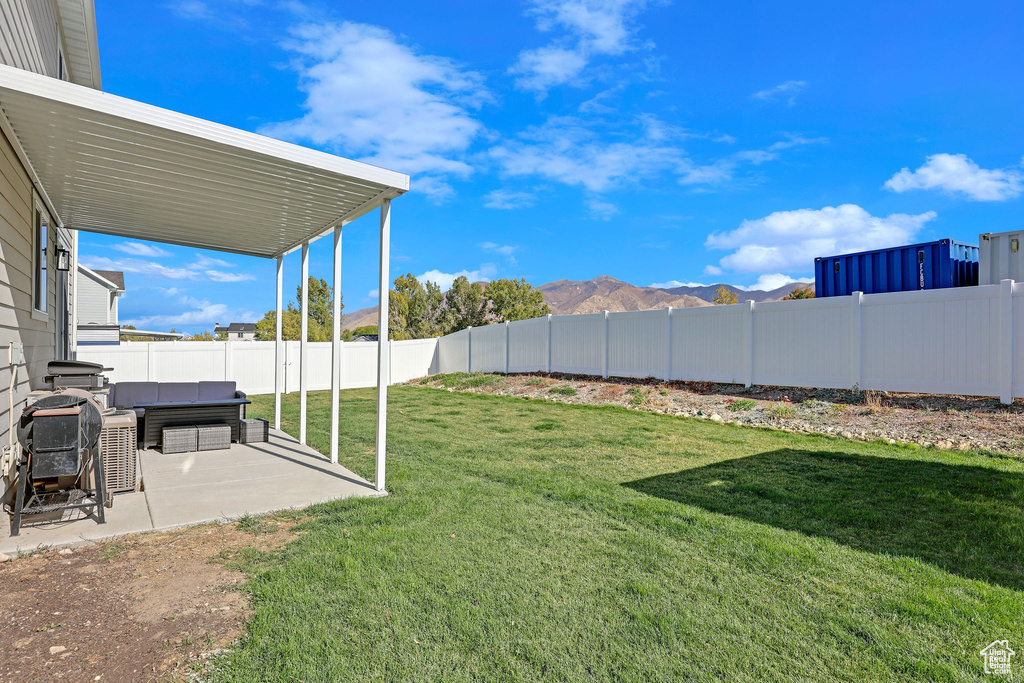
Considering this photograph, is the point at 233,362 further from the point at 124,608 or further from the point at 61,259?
the point at 124,608

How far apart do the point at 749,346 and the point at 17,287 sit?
11495 millimetres

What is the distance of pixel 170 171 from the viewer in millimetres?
4715

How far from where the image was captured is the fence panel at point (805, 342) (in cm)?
950

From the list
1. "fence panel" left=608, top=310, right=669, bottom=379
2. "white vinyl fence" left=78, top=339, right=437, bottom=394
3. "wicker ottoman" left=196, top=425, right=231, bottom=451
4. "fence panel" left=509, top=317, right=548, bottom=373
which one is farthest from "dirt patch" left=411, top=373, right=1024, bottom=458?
"white vinyl fence" left=78, top=339, right=437, bottom=394

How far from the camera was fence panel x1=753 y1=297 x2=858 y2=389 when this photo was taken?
31.2 ft

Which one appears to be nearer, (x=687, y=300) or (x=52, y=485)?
(x=52, y=485)

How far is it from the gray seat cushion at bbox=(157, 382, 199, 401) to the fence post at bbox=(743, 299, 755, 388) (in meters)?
10.4

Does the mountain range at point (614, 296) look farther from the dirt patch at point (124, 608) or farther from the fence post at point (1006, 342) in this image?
the dirt patch at point (124, 608)

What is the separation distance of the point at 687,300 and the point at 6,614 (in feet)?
371

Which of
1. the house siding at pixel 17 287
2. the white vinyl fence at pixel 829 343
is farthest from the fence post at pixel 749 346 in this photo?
the house siding at pixel 17 287

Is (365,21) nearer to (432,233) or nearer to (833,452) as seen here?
(833,452)

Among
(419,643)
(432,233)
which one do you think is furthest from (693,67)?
(432,233)

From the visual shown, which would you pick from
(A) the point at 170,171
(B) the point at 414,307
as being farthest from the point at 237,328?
(A) the point at 170,171

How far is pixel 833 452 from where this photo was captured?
6.43m
